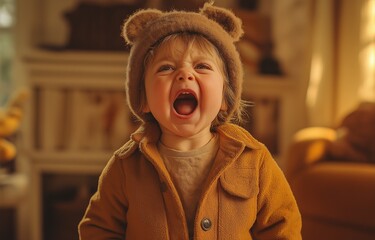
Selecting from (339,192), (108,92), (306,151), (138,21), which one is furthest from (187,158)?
(108,92)

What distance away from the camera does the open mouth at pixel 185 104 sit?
0.67m

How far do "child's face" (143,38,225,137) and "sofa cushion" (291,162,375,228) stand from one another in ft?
3.15

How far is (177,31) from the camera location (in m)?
0.68

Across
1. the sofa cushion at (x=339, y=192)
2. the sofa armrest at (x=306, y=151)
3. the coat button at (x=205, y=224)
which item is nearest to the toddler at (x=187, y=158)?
the coat button at (x=205, y=224)

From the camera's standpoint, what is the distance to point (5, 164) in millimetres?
2510

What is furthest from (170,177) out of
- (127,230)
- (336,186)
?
(336,186)

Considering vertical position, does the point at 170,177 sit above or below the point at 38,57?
→ below

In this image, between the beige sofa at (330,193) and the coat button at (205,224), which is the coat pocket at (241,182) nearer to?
the coat button at (205,224)

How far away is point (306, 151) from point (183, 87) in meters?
1.24

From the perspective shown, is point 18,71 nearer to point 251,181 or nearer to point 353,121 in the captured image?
point 353,121

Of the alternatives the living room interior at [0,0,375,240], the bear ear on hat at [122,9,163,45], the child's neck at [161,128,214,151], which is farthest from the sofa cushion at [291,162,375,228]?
the bear ear on hat at [122,9,163,45]

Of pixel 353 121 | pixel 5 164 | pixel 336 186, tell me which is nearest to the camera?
pixel 336 186

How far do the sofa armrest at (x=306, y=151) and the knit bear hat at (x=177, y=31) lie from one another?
1085 millimetres

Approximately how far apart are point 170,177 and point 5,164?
207 centimetres
